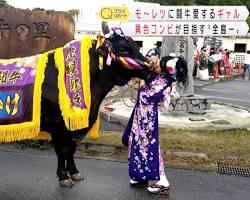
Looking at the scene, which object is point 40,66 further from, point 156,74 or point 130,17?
point 130,17

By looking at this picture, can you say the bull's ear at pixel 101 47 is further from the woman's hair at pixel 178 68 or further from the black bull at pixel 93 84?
the woman's hair at pixel 178 68

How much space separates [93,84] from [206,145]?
252 centimetres

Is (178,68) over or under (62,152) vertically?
over

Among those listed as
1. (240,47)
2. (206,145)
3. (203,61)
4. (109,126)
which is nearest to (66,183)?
(206,145)

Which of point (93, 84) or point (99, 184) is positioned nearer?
point (93, 84)

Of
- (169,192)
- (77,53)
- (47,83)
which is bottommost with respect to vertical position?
(169,192)

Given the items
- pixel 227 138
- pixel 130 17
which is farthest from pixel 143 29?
pixel 227 138

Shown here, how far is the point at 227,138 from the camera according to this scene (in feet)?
21.8

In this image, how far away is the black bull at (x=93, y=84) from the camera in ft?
14.2

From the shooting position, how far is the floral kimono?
4.45 meters

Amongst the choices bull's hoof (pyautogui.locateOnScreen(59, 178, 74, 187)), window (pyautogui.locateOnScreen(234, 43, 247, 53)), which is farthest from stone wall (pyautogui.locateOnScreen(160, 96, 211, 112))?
window (pyautogui.locateOnScreen(234, 43, 247, 53))

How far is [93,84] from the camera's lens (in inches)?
174

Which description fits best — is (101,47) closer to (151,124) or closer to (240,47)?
(151,124)

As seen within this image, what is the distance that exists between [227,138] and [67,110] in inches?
133
